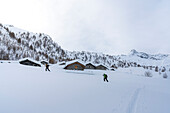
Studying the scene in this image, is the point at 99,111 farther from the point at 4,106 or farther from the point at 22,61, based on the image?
the point at 22,61

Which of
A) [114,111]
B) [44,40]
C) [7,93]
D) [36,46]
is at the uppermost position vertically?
[44,40]

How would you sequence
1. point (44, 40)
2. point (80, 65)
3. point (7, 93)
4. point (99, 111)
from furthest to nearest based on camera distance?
point (44, 40), point (80, 65), point (7, 93), point (99, 111)

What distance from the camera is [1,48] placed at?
79.6 m

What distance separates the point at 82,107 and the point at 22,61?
36.3m

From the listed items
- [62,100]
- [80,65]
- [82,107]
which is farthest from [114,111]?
[80,65]

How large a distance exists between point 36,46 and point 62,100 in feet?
507

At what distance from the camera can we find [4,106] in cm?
438

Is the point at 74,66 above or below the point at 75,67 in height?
above

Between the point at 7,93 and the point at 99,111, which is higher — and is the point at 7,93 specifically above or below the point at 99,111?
above

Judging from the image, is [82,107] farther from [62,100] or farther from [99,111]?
[62,100]

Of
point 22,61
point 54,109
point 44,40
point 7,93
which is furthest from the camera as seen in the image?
point 44,40

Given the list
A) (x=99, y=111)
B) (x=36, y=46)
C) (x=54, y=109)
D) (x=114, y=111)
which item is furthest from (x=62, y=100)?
(x=36, y=46)

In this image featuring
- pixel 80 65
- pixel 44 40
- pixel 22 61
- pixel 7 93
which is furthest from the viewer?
pixel 44 40

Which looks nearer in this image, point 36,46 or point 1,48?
point 1,48
